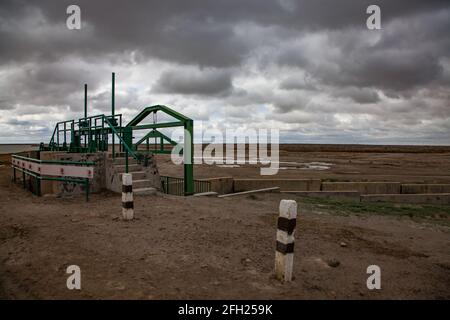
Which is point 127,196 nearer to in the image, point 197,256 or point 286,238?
point 197,256

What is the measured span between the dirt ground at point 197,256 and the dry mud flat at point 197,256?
0.01 m

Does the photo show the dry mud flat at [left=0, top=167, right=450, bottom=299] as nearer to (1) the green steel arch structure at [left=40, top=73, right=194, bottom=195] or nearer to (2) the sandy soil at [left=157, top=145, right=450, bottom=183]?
(1) the green steel arch structure at [left=40, top=73, right=194, bottom=195]

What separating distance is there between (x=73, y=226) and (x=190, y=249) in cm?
267

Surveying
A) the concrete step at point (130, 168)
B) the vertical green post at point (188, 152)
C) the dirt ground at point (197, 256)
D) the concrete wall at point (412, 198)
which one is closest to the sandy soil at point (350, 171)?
the concrete wall at point (412, 198)

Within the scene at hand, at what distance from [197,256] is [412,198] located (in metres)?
15.4

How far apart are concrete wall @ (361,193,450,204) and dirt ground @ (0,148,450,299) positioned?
821 centimetres

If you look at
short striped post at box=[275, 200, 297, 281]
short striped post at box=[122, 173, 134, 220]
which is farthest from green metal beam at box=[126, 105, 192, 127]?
short striped post at box=[275, 200, 297, 281]

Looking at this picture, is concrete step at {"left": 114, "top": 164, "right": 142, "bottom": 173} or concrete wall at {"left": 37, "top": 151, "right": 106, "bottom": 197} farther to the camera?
concrete step at {"left": 114, "top": 164, "right": 142, "bottom": 173}

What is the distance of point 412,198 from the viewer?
52.8 feet

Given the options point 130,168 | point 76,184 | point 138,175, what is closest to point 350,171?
point 138,175

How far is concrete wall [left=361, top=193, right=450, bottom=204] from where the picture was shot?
52.0 ft

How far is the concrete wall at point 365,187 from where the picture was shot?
1695 cm

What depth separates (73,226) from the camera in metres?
5.98
